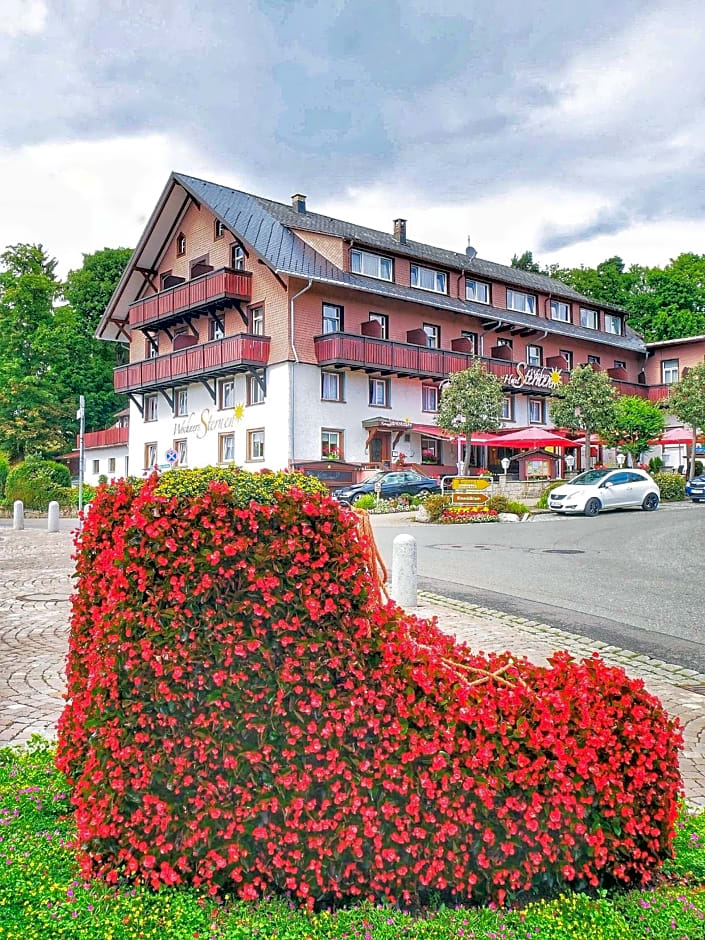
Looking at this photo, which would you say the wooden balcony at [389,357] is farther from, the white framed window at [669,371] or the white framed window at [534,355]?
the white framed window at [669,371]

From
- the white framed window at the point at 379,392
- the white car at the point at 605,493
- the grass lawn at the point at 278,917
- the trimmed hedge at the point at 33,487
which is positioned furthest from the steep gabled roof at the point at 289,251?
the grass lawn at the point at 278,917

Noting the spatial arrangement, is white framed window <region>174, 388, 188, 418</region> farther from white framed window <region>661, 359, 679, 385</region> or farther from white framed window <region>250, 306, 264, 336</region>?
white framed window <region>661, 359, 679, 385</region>

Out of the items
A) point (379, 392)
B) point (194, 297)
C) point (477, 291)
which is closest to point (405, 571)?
point (379, 392)

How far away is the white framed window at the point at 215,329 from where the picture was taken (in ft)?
129

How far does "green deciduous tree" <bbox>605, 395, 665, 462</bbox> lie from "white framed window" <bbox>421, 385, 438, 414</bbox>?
28.2 ft

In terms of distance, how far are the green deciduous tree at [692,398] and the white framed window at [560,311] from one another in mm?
11368

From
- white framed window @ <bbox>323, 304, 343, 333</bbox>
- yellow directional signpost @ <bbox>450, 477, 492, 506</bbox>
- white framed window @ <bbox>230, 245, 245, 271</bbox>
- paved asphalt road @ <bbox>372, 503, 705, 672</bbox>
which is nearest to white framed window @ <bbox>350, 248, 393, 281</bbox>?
white framed window @ <bbox>323, 304, 343, 333</bbox>

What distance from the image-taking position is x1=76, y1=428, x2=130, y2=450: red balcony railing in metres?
48.0

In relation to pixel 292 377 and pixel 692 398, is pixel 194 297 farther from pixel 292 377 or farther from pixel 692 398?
pixel 692 398

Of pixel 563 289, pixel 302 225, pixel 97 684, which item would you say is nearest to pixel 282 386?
pixel 302 225

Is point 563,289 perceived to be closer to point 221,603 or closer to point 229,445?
point 229,445

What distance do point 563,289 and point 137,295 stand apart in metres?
27.0

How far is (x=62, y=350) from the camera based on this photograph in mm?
55062

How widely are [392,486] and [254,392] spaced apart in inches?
354
